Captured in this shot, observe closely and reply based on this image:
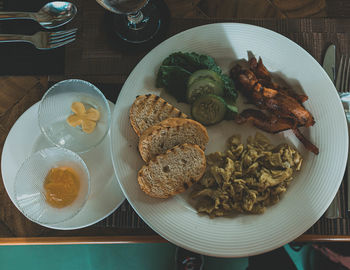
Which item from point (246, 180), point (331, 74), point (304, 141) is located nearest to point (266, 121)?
point (304, 141)

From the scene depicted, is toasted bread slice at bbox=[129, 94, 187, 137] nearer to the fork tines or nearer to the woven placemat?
the woven placemat

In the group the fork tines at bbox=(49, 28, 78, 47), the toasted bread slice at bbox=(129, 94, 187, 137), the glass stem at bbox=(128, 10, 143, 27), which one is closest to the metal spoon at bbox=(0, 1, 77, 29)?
the fork tines at bbox=(49, 28, 78, 47)

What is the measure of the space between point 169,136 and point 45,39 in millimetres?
840

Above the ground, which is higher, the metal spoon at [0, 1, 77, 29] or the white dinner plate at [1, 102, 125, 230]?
the metal spoon at [0, 1, 77, 29]

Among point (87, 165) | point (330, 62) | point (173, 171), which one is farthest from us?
point (330, 62)

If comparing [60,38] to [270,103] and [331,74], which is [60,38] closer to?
[270,103]

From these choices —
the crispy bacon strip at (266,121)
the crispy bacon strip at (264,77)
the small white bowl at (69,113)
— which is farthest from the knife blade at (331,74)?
the small white bowl at (69,113)

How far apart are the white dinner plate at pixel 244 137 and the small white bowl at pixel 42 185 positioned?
18 cm

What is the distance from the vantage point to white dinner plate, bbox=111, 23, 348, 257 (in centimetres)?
143

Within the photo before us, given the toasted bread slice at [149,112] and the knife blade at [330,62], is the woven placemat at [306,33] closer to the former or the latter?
the knife blade at [330,62]

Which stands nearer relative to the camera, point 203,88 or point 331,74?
point 203,88

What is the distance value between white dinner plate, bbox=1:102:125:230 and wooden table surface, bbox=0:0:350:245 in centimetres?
12

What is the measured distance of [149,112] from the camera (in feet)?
4.94

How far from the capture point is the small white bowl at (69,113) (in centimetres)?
155
